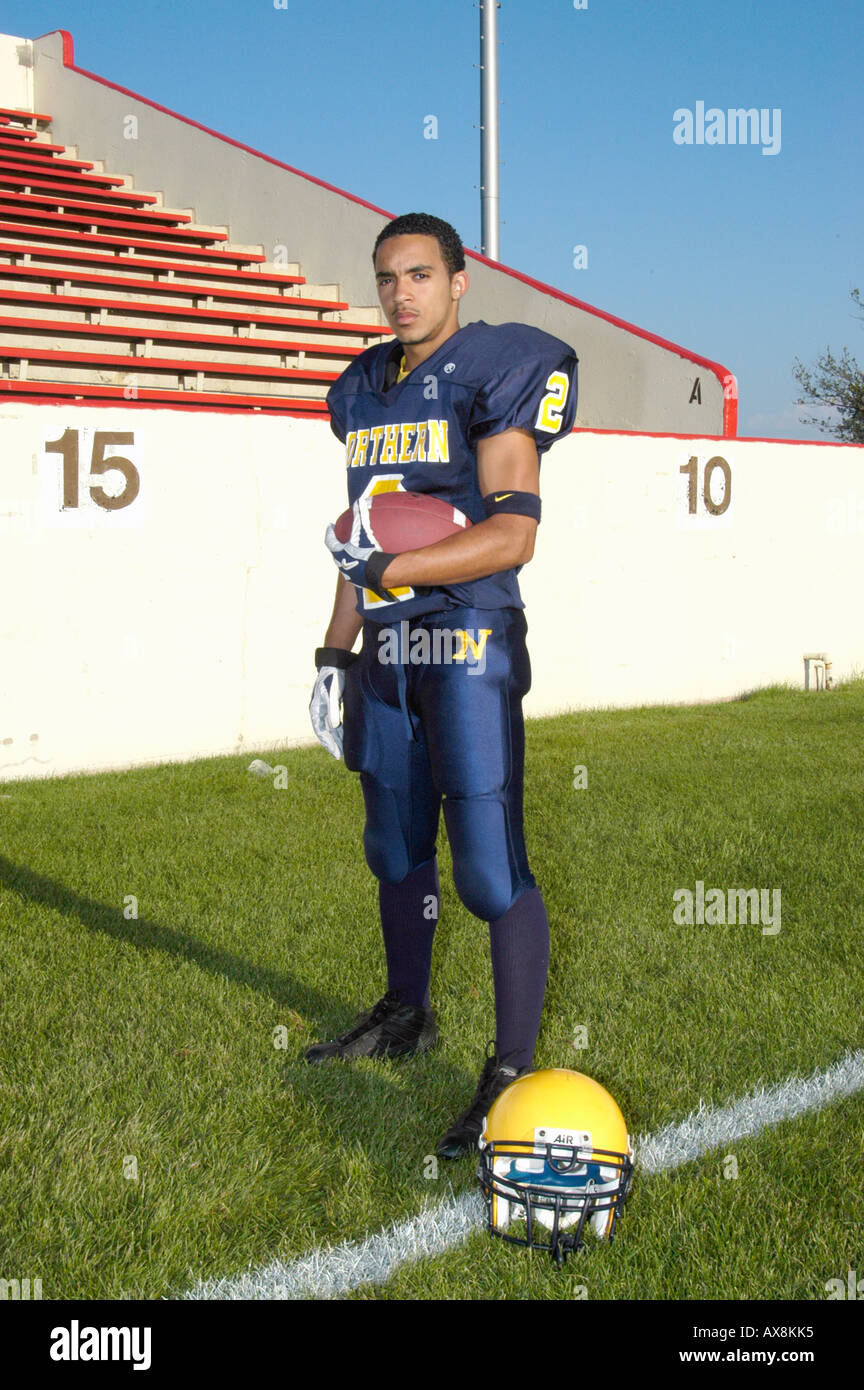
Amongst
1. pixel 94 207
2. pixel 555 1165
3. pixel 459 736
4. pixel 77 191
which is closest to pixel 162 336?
pixel 94 207

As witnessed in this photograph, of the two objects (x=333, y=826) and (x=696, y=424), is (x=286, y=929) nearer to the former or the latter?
(x=333, y=826)

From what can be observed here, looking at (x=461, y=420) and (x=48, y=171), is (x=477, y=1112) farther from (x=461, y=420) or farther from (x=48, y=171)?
(x=48, y=171)

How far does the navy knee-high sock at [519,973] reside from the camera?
2.66m

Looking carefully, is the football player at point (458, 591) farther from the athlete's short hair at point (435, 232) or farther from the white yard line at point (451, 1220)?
the white yard line at point (451, 1220)

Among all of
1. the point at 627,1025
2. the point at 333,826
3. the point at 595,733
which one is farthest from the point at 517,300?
the point at 627,1025

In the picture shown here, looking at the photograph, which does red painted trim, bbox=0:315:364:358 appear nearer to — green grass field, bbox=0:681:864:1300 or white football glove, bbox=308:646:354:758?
green grass field, bbox=0:681:864:1300

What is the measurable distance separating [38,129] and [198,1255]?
17258mm

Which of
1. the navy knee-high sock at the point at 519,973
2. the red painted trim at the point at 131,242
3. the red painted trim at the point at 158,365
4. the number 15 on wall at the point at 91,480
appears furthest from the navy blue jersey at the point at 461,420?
the red painted trim at the point at 131,242

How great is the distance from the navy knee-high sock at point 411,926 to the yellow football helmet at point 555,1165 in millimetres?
795

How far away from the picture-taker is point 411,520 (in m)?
2.62

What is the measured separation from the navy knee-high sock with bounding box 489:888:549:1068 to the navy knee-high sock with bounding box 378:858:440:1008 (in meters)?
0.34

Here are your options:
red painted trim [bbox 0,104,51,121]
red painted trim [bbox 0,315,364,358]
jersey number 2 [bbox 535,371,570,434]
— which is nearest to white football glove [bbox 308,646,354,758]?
jersey number 2 [bbox 535,371,570,434]

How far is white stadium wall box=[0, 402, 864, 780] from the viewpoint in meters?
6.73
